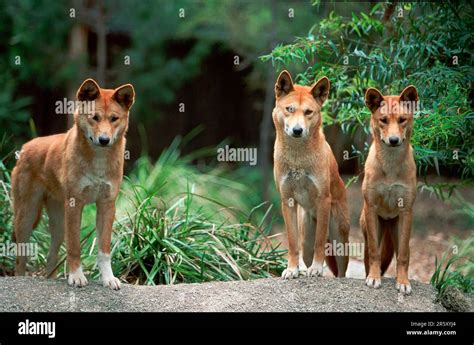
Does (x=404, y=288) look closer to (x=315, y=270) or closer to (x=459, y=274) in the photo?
(x=315, y=270)

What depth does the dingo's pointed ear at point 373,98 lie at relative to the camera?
4.92m

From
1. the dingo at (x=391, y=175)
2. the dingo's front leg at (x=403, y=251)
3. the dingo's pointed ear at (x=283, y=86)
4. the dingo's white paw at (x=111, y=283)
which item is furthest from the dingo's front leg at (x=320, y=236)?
the dingo's white paw at (x=111, y=283)

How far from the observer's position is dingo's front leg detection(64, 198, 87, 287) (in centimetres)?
506

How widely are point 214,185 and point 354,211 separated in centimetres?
286

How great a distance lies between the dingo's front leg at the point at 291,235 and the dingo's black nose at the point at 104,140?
1201 millimetres

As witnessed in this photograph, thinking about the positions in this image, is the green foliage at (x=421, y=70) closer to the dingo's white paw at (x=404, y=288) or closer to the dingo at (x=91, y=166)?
the dingo's white paw at (x=404, y=288)

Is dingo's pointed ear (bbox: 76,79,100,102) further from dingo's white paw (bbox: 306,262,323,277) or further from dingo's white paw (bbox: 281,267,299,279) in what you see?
dingo's white paw (bbox: 306,262,323,277)

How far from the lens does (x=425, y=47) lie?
584 centimetres

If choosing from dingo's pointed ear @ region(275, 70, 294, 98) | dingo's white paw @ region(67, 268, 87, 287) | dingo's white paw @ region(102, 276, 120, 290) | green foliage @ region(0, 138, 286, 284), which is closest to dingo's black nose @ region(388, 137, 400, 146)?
dingo's pointed ear @ region(275, 70, 294, 98)

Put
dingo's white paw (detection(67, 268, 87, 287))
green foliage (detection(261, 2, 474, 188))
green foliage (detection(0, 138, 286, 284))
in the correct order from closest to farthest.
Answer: dingo's white paw (detection(67, 268, 87, 287)) < green foliage (detection(261, 2, 474, 188)) < green foliage (detection(0, 138, 286, 284))

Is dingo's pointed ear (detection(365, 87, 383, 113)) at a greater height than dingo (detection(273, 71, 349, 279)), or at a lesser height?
greater

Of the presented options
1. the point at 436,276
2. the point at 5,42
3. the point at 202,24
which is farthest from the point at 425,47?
the point at 5,42

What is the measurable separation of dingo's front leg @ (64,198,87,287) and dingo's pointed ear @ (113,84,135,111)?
0.68 meters

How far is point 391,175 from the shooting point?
198 inches
